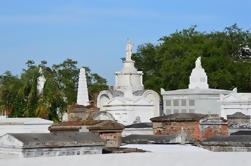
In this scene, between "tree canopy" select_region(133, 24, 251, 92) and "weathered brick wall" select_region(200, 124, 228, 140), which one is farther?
"tree canopy" select_region(133, 24, 251, 92)

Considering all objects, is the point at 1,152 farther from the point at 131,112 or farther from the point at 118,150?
the point at 131,112

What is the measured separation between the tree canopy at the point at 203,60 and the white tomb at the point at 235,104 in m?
20.6

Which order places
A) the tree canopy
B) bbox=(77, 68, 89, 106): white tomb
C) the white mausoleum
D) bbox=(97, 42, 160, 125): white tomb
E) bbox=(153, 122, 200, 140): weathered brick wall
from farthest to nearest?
the tree canopy
bbox=(77, 68, 89, 106): white tomb
the white mausoleum
bbox=(97, 42, 160, 125): white tomb
bbox=(153, 122, 200, 140): weathered brick wall

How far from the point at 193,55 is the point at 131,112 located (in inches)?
953

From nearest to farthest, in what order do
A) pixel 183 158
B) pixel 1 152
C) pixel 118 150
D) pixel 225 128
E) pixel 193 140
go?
pixel 183 158, pixel 1 152, pixel 118 150, pixel 193 140, pixel 225 128

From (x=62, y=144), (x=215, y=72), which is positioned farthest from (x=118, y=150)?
(x=215, y=72)

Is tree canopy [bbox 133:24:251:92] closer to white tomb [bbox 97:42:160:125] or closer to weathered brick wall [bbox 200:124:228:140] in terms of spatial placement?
white tomb [bbox 97:42:160:125]

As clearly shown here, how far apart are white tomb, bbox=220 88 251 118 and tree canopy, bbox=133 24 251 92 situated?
20.6 metres

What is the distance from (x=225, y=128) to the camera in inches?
623

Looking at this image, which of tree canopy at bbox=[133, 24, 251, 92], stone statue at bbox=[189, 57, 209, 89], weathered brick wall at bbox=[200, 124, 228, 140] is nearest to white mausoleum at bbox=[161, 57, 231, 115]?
stone statue at bbox=[189, 57, 209, 89]

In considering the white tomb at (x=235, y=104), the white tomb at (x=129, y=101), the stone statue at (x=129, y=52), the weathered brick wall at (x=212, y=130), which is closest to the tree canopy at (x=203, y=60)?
the stone statue at (x=129, y=52)

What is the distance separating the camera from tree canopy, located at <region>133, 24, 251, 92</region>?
169 ft

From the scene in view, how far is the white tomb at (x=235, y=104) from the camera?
28.8m

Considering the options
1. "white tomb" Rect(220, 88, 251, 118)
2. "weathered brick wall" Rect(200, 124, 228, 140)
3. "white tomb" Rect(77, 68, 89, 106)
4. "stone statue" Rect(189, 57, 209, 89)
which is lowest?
"weathered brick wall" Rect(200, 124, 228, 140)
